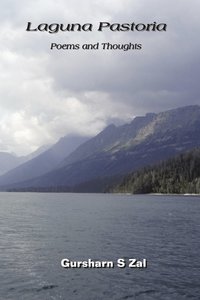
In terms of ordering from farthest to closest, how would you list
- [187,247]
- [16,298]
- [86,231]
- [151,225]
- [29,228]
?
[151,225] → [29,228] → [86,231] → [187,247] → [16,298]

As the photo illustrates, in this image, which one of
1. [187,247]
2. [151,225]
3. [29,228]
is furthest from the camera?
[151,225]

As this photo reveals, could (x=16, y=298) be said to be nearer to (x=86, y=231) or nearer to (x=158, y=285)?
(x=158, y=285)

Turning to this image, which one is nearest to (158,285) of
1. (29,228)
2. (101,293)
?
(101,293)

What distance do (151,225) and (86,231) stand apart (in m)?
21.6

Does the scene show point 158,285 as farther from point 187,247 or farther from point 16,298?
point 187,247

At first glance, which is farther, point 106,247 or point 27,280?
point 106,247

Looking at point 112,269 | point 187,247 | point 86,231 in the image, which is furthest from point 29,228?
point 112,269

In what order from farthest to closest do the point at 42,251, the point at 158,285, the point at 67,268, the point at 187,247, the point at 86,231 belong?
the point at 86,231
the point at 187,247
the point at 42,251
the point at 67,268
the point at 158,285

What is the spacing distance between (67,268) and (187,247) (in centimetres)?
2485

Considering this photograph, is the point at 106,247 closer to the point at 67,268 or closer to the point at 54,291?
the point at 67,268

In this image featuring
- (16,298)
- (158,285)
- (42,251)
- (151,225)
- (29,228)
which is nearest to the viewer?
(16,298)

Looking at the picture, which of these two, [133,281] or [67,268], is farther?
[67,268]

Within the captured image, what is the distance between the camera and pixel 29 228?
97688 mm

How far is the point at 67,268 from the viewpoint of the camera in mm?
54000
